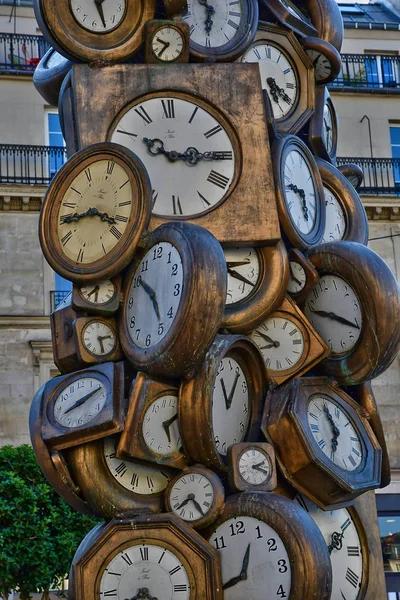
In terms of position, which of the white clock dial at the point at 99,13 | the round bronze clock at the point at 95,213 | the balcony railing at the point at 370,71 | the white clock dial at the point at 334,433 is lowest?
the white clock dial at the point at 334,433

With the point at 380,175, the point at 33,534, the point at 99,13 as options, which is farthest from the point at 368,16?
the point at 99,13

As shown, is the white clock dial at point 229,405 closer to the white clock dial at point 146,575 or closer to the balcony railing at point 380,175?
the white clock dial at point 146,575

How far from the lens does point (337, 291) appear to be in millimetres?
8938

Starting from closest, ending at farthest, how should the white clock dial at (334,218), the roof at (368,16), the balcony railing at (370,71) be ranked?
the white clock dial at (334,218) → the balcony railing at (370,71) → the roof at (368,16)

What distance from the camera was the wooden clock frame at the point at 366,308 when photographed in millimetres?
8672

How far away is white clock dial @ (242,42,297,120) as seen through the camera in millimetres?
9570

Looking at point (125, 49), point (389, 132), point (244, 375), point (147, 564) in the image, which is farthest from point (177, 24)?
point (389, 132)

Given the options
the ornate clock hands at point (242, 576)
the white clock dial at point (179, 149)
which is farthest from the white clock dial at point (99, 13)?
the ornate clock hands at point (242, 576)

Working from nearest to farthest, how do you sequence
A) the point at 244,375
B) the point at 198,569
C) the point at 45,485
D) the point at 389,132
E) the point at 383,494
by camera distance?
1. the point at 198,569
2. the point at 244,375
3. the point at 45,485
4. the point at 383,494
5. the point at 389,132

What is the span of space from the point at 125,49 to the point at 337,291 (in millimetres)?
2154

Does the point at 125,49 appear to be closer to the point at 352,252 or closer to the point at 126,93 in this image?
the point at 126,93

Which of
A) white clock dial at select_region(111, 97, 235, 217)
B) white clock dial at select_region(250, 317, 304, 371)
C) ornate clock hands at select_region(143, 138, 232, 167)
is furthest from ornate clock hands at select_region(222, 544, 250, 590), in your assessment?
ornate clock hands at select_region(143, 138, 232, 167)

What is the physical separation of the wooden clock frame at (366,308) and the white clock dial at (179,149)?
87 cm

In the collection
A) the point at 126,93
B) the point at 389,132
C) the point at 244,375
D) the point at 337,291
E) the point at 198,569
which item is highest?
the point at 389,132
